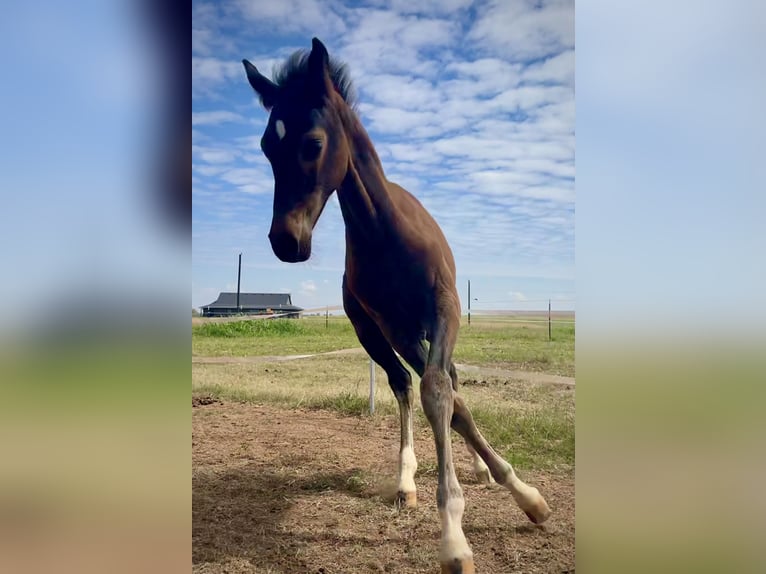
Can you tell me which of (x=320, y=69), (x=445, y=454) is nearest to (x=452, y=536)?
(x=445, y=454)

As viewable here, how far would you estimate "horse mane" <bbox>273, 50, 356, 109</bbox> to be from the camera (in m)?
2.54

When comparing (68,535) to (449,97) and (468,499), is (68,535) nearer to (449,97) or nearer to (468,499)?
(468,499)

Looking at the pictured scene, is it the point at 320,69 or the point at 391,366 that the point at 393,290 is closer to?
the point at 391,366

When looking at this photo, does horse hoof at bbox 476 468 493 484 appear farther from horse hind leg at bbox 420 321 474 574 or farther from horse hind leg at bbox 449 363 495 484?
horse hind leg at bbox 420 321 474 574

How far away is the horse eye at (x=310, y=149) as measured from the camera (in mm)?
2461

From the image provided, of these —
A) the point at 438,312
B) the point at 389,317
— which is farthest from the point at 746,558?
the point at 389,317

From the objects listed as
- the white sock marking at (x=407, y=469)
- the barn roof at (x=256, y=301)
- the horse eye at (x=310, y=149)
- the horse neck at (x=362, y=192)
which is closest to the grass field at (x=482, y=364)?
the barn roof at (x=256, y=301)

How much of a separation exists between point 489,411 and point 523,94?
178 centimetres

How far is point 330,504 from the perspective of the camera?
112 inches

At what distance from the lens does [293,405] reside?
11.2 feet

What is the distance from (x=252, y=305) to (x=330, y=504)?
1129 mm

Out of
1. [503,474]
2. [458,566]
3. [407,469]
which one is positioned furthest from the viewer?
[407,469]

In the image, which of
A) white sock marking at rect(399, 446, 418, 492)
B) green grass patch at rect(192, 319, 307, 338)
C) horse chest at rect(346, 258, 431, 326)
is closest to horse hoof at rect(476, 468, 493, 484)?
white sock marking at rect(399, 446, 418, 492)

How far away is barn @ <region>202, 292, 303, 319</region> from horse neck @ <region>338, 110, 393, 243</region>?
512 mm
